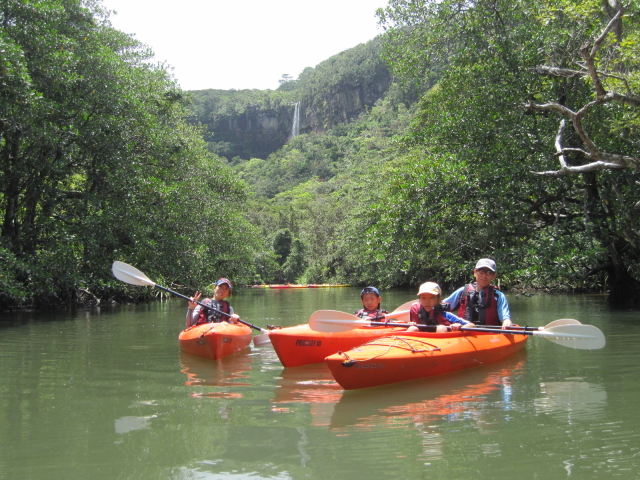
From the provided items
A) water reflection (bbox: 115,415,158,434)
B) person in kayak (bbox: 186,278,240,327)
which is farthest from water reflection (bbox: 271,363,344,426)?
person in kayak (bbox: 186,278,240,327)

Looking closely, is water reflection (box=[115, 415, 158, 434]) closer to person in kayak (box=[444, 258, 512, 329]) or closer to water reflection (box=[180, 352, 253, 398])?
water reflection (box=[180, 352, 253, 398])

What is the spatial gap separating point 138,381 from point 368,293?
291cm

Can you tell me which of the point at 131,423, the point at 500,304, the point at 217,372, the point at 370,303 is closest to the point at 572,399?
the point at 500,304

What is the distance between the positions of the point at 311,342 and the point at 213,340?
1285 mm

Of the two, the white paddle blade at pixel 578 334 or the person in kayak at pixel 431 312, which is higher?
the person in kayak at pixel 431 312

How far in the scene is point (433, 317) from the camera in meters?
6.15

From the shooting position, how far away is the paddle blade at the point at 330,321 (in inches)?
240

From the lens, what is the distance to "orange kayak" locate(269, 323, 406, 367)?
6305 millimetres

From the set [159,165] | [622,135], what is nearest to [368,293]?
[622,135]

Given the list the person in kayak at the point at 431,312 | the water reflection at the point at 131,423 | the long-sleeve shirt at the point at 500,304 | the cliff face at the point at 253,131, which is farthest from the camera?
the cliff face at the point at 253,131

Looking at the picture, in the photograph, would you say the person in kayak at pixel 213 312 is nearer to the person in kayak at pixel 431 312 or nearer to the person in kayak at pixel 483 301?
the person in kayak at pixel 431 312

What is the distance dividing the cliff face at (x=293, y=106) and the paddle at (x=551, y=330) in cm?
9736

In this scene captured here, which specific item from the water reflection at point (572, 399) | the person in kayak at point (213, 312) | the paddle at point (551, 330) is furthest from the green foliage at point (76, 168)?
the water reflection at point (572, 399)

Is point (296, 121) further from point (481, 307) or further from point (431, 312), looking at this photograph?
point (431, 312)
